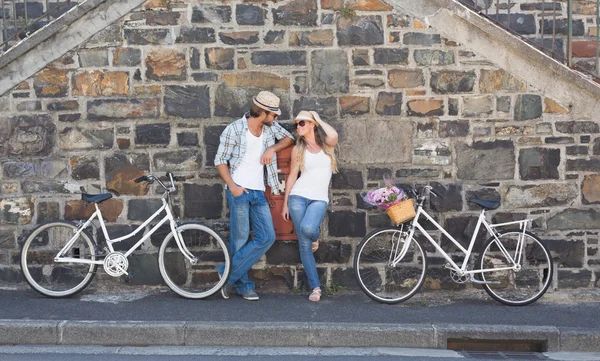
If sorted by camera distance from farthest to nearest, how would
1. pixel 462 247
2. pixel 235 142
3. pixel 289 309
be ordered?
pixel 462 247
pixel 235 142
pixel 289 309

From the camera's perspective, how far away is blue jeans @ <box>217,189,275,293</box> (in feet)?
26.4

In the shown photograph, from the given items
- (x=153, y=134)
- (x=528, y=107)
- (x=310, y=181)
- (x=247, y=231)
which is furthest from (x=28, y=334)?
(x=528, y=107)

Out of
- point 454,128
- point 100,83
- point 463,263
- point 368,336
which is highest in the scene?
point 100,83

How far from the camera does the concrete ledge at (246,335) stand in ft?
22.9

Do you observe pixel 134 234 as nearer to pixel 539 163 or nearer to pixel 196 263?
pixel 196 263

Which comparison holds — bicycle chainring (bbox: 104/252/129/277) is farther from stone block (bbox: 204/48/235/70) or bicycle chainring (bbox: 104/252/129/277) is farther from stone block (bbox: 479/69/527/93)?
stone block (bbox: 479/69/527/93)

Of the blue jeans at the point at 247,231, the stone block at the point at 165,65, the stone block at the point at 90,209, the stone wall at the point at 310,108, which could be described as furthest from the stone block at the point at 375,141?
the stone block at the point at 90,209

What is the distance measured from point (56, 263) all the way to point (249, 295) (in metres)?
2.02

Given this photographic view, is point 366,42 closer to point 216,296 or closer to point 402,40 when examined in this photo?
point 402,40

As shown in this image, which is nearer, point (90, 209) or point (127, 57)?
point (127, 57)

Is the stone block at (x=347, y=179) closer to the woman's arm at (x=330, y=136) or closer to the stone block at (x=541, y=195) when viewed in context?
the woman's arm at (x=330, y=136)

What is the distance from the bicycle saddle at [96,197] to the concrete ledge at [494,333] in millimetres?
3399

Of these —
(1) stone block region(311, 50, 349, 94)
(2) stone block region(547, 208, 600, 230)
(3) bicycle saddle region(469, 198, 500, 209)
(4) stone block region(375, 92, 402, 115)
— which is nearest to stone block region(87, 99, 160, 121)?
(1) stone block region(311, 50, 349, 94)

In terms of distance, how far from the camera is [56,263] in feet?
27.7
